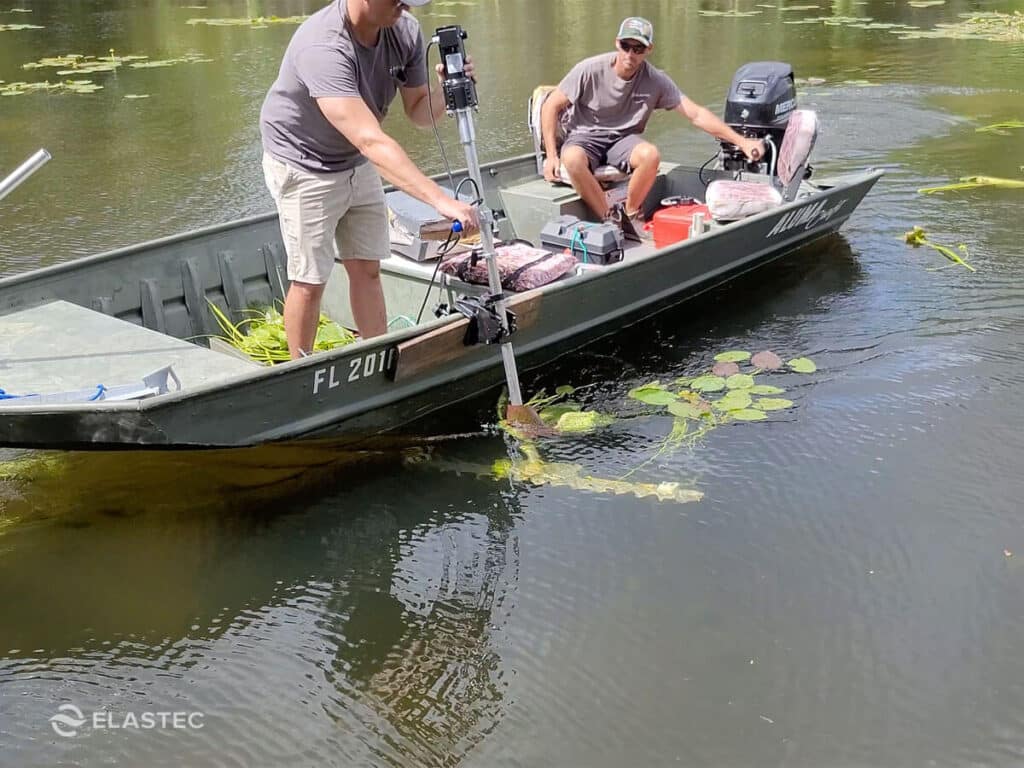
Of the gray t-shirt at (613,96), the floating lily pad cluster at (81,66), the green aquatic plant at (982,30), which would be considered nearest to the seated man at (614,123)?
the gray t-shirt at (613,96)

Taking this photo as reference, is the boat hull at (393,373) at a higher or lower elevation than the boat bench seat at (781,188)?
lower

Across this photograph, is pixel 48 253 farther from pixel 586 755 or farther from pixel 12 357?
pixel 586 755

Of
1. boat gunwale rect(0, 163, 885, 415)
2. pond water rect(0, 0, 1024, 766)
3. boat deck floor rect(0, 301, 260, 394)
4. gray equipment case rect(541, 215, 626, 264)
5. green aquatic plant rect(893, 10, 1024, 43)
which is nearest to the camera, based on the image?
pond water rect(0, 0, 1024, 766)

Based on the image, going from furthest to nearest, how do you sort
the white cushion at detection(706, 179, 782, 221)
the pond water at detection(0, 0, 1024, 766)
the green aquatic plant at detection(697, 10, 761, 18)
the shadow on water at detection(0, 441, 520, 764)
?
1. the green aquatic plant at detection(697, 10, 761, 18)
2. the white cushion at detection(706, 179, 782, 221)
3. the shadow on water at detection(0, 441, 520, 764)
4. the pond water at detection(0, 0, 1024, 766)

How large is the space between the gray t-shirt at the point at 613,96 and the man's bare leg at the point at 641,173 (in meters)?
0.23

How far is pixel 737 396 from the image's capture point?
207 inches

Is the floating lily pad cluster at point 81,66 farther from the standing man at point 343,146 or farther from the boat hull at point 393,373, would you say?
Result: the standing man at point 343,146

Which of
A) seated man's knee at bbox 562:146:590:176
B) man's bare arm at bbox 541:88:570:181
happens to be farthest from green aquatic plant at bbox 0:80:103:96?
seated man's knee at bbox 562:146:590:176

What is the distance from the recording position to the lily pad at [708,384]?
17.5 ft

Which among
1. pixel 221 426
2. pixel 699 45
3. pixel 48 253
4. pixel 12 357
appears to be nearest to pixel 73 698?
pixel 221 426

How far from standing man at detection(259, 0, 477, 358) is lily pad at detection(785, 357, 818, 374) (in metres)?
2.18

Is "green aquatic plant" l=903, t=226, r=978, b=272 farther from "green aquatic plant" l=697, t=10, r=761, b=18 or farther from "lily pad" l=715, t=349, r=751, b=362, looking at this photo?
"green aquatic plant" l=697, t=10, r=761, b=18

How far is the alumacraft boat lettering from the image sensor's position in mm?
3875

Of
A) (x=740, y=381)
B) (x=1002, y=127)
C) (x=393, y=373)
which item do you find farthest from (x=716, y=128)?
(x=1002, y=127)
